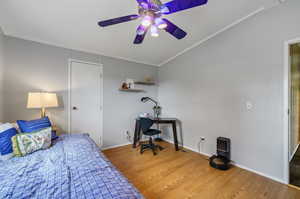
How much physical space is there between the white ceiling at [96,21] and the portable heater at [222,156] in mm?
2222

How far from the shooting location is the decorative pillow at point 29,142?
4.36ft

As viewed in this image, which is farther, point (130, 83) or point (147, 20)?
point (130, 83)

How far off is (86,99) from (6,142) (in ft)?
5.23

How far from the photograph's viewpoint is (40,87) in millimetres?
2340

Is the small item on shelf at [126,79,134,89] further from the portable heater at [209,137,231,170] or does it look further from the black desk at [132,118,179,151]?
the portable heater at [209,137,231,170]

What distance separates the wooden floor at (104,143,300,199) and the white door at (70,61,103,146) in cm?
87

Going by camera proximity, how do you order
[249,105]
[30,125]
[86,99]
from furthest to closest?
[86,99] < [249,105] < [30,125]

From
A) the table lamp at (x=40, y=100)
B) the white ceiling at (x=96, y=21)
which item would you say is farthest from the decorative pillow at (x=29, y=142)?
the white ceiling at (x=96, y=21)

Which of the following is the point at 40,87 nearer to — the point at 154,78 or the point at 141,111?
the point at 141,111

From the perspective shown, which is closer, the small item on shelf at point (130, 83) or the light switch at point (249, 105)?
the light switch at point (249, 105)

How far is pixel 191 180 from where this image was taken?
1948mm

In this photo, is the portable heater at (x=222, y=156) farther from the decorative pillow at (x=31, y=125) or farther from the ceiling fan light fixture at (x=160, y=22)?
the decorative pillow at (x=31, y=125)

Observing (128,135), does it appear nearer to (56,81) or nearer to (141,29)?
(56,81)

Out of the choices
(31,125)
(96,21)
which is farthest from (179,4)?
(31,125)
